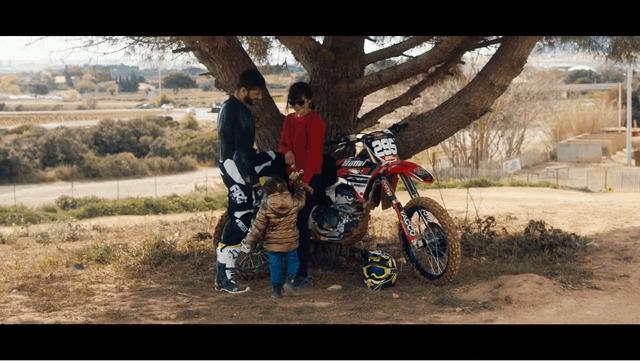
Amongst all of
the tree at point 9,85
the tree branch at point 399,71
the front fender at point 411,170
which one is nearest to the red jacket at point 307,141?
the front fender at point 411,170

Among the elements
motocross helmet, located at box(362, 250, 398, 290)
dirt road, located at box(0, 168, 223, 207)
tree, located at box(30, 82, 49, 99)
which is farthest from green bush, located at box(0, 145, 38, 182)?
tree, located at box(30, 82, 49, 99)

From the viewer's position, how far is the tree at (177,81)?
70.5 m

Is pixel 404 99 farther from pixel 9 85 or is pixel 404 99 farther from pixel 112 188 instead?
pixel 9 85

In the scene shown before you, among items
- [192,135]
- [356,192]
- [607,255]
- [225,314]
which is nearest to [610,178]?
[607,255]

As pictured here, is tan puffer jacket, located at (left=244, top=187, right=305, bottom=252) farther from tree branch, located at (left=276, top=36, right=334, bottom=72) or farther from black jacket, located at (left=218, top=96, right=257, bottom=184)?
tree branch, located at (left=276, top=36, right=334, bottom=72)

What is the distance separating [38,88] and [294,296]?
69.5 m

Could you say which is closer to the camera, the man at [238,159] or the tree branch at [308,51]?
the man at [238,159]

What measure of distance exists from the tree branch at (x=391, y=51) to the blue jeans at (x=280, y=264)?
8.87 ft

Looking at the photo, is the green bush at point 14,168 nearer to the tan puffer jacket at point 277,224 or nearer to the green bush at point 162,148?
the green bush at point 162,148

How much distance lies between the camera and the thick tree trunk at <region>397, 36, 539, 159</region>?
7.89 m

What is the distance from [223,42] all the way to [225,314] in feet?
8.00

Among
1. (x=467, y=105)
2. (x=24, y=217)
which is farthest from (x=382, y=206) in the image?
(x=24, y=217)

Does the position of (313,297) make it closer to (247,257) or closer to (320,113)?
(247,257)

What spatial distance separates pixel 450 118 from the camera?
7953 mm
